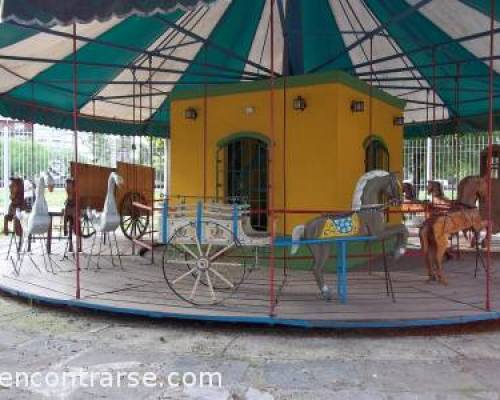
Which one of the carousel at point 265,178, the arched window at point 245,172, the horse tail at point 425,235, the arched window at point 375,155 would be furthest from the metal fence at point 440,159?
the horse tail at point 425,235

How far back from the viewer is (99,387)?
4.12 meters

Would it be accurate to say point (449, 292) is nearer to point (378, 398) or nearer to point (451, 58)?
point (378, 398)

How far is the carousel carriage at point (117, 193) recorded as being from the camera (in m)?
9.95

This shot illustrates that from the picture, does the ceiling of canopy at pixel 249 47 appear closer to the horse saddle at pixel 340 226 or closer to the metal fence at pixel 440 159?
the horse saddle at pixel 340 226

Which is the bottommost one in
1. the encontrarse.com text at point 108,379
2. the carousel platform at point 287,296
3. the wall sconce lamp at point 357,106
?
the encontrarse.com text at point 108,379

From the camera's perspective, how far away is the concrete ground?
405 cm

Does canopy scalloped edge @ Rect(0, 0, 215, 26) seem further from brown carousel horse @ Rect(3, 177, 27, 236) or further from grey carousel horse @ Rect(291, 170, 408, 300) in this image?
brown carousel horse @ Rect(3, 177, 27, 236)

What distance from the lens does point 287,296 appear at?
6441 millimetres

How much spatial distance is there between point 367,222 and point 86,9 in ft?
11.7

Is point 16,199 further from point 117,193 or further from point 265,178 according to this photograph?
point 265,178

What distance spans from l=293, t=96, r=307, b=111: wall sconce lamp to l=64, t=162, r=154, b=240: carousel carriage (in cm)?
325

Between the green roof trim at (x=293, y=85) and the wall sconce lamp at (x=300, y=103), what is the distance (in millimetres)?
269

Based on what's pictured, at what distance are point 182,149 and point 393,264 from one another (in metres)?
4.22

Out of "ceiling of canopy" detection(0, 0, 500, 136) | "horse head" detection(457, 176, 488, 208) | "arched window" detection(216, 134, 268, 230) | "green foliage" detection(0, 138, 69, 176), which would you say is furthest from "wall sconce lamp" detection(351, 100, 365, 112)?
"green foliage" detection(0, 138, 69, 176)
